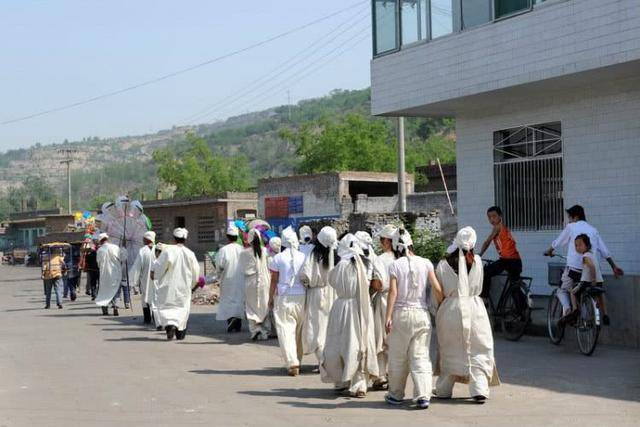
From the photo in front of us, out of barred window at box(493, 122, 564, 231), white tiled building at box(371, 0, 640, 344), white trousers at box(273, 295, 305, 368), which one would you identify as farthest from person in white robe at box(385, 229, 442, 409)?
Result: barred window at box(493, 122, 564, 231)

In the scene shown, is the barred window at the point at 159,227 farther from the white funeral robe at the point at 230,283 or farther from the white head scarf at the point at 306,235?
the white head scarf at the point at 306,235

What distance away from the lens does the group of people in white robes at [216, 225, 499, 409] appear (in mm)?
9094

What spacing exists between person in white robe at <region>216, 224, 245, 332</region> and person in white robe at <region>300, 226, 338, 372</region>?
584 cm

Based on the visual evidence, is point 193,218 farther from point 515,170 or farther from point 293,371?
point 293,371

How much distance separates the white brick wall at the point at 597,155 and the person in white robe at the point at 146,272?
690 centimetres

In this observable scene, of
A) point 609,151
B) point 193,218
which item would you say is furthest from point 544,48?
point 193,218

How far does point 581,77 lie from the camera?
48.8 ft

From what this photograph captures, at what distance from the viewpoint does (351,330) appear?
9.74 m

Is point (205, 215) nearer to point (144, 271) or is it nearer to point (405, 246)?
point (144, 271)

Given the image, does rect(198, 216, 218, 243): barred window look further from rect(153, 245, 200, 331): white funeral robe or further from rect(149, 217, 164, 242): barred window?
rect(153, 245, 200, 331): white funeral robe

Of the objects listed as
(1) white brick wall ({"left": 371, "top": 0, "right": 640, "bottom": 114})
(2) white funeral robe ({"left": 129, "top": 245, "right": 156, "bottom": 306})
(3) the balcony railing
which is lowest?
(2) white funeral robe ({"left": 129, "top": 245, "right": 156, "bottom": 306})

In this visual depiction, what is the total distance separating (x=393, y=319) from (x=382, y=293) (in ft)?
3.60

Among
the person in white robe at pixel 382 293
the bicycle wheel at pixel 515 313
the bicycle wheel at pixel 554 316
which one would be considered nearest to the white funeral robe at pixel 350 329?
the person in white robe at pixel 382 293

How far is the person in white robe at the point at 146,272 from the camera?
19016 millimetres
